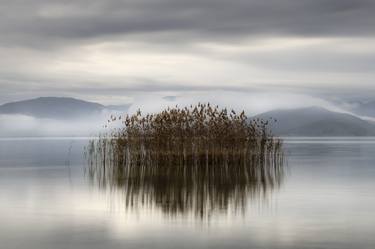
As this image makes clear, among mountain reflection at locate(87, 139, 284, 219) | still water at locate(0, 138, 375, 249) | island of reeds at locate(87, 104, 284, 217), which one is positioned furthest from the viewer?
island of reeds at locate(87, 104, 284, 217)

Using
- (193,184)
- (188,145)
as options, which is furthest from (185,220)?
(188,145)

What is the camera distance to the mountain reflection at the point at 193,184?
1622cm

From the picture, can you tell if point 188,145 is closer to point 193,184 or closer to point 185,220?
point 193,184

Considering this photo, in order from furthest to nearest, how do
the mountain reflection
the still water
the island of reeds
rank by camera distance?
the island of reeds → the mountain reflection → the still water

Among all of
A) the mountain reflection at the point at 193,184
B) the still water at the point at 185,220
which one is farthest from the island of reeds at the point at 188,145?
the still water at the point at 185,220

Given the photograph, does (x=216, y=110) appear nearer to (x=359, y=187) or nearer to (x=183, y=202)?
(x=359, y=187)

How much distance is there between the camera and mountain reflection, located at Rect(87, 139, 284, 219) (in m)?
16.2

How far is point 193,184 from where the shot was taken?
2139 cm

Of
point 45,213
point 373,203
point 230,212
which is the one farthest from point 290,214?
point 45,213

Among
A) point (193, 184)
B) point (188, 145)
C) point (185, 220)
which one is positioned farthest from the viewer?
point (188, 145)

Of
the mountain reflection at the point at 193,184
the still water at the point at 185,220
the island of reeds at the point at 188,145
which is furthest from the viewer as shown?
the island of reeds at the point at 188,145

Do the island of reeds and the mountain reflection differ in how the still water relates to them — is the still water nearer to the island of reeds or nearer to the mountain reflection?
the mountain reflection

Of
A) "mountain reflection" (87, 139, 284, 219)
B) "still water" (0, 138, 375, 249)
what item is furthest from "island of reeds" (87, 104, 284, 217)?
"still water" (0, 138, 375, 249)

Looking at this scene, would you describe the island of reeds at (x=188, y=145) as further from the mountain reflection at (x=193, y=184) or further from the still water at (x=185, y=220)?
the still water at (x=185, y=220)
